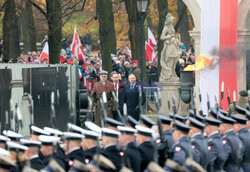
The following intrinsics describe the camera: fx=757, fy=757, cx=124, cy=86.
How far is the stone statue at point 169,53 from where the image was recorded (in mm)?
25828

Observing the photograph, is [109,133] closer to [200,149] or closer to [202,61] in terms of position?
[200,149]

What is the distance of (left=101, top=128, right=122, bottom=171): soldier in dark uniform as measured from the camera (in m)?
10.3

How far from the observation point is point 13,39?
30641 mm

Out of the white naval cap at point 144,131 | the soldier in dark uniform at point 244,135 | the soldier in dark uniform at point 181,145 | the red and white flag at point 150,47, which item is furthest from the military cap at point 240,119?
the red and white flag at point 150,47

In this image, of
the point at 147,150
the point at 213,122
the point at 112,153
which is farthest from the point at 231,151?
the point at 112,153

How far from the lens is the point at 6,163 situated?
917 cm

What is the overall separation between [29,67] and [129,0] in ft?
37.2

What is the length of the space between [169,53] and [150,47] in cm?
675

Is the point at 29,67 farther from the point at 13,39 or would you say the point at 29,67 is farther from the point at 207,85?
the point at 13,39

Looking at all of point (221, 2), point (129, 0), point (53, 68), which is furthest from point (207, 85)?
point (129, 0)

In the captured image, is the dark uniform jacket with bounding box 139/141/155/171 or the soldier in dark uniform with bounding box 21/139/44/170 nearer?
the soldier in dark uniform with bounding box 21/139/44/170

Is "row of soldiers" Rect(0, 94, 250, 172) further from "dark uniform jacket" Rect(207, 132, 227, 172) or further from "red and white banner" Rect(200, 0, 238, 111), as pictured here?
"red and white banner" Rect(200, 0, 238, 111)

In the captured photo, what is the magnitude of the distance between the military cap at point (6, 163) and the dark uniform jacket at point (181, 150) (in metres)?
2.17

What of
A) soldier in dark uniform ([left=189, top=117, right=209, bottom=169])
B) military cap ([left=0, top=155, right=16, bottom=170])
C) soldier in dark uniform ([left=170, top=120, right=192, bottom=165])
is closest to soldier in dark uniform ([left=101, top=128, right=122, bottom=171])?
soldier in dark uniform ([left=170, top=120, right=192, bottom=165])
